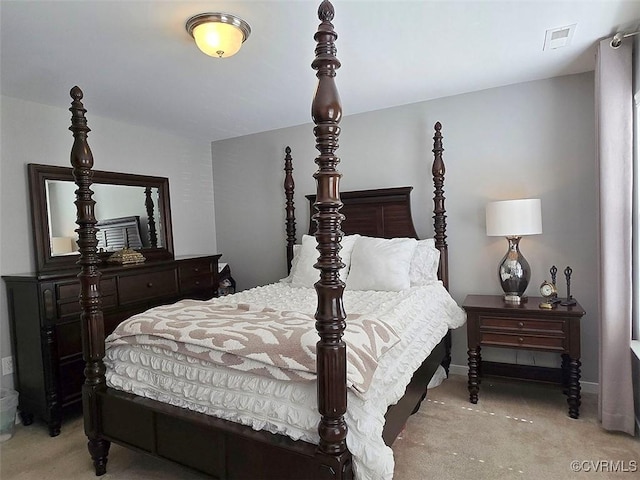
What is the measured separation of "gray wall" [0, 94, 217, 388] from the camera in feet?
9.38

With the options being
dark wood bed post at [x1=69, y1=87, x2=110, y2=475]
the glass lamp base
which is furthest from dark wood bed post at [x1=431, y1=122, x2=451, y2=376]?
dark wood bed post at [x1=69, y1=87, x2=110, y2=475]

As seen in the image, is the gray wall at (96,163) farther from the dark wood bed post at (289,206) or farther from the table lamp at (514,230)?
the table lamp at (514,230)

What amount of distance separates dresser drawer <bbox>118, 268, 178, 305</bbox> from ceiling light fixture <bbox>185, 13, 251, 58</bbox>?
1.95m

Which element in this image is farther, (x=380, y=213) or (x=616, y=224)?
(x=380, y=213)

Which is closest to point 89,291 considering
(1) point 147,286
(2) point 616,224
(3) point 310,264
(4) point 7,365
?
(1) point 147,286

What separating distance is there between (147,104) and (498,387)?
3624 mm

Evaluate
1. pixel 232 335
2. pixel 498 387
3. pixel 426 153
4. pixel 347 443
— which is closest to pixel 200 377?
pixel 232 335

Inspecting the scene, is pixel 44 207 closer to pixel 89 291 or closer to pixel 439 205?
pixel 89 291

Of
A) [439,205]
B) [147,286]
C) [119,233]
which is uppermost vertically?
[439,205]

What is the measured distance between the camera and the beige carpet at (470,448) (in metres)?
2.04

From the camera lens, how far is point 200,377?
1.81 metres

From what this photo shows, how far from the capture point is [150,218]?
12.9 feet

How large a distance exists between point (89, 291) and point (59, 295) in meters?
0.82

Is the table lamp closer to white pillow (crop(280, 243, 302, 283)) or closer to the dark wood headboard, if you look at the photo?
the dark wood headboard
